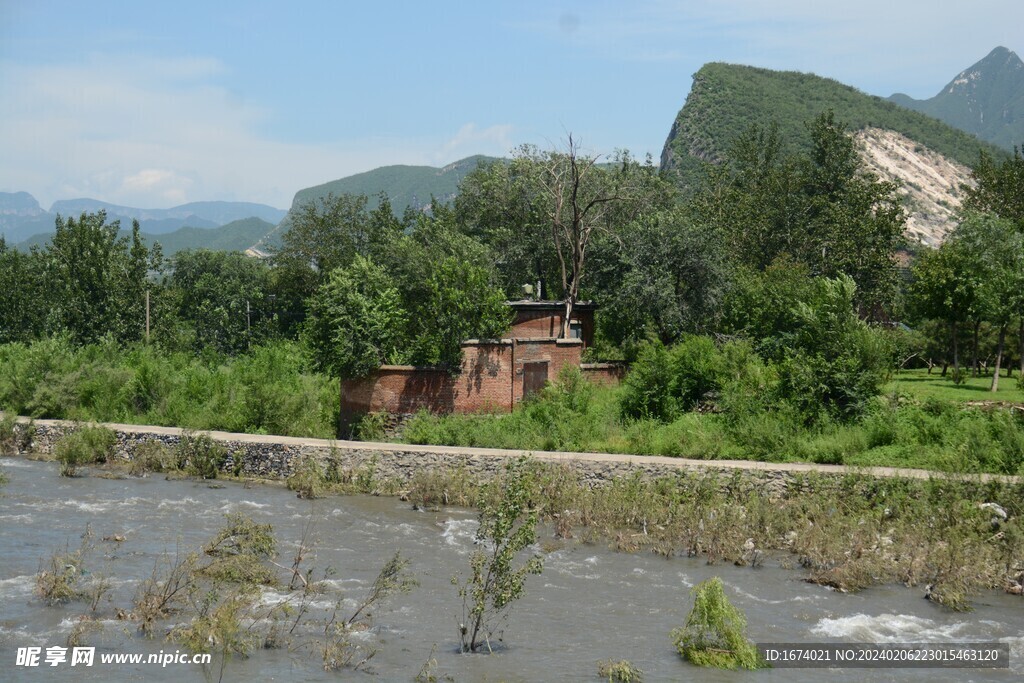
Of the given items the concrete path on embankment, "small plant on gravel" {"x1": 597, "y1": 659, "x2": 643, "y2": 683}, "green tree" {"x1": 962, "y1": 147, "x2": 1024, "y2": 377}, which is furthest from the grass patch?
"green tree" {"x1": 962, "y1": 147, "x2": 1024, "y2": 377}

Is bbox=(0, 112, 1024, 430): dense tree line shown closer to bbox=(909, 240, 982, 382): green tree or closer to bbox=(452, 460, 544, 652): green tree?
bbox=(909, 240, 982, 382): green tree

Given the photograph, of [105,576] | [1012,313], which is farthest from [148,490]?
[1012,313]

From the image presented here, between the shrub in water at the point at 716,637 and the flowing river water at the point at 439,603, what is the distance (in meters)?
0.21

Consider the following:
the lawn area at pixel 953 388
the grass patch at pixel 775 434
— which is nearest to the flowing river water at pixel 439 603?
the grass patch at pixel 775 434

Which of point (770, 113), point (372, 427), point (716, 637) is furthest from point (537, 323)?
point (770, 113)

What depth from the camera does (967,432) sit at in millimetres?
22250

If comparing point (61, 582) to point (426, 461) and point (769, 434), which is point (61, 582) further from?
point (769, 434)

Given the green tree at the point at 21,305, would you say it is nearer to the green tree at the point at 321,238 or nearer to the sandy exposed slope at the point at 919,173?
the green tree at the point at 321,238

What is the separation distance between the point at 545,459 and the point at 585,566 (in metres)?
5.01

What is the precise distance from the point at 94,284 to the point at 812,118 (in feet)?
331

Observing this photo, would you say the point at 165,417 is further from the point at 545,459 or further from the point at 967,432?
the point at 967,432

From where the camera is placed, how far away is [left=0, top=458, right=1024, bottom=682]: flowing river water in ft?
43.4

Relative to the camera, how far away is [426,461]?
24031 millimetres

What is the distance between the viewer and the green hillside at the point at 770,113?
120250mm
